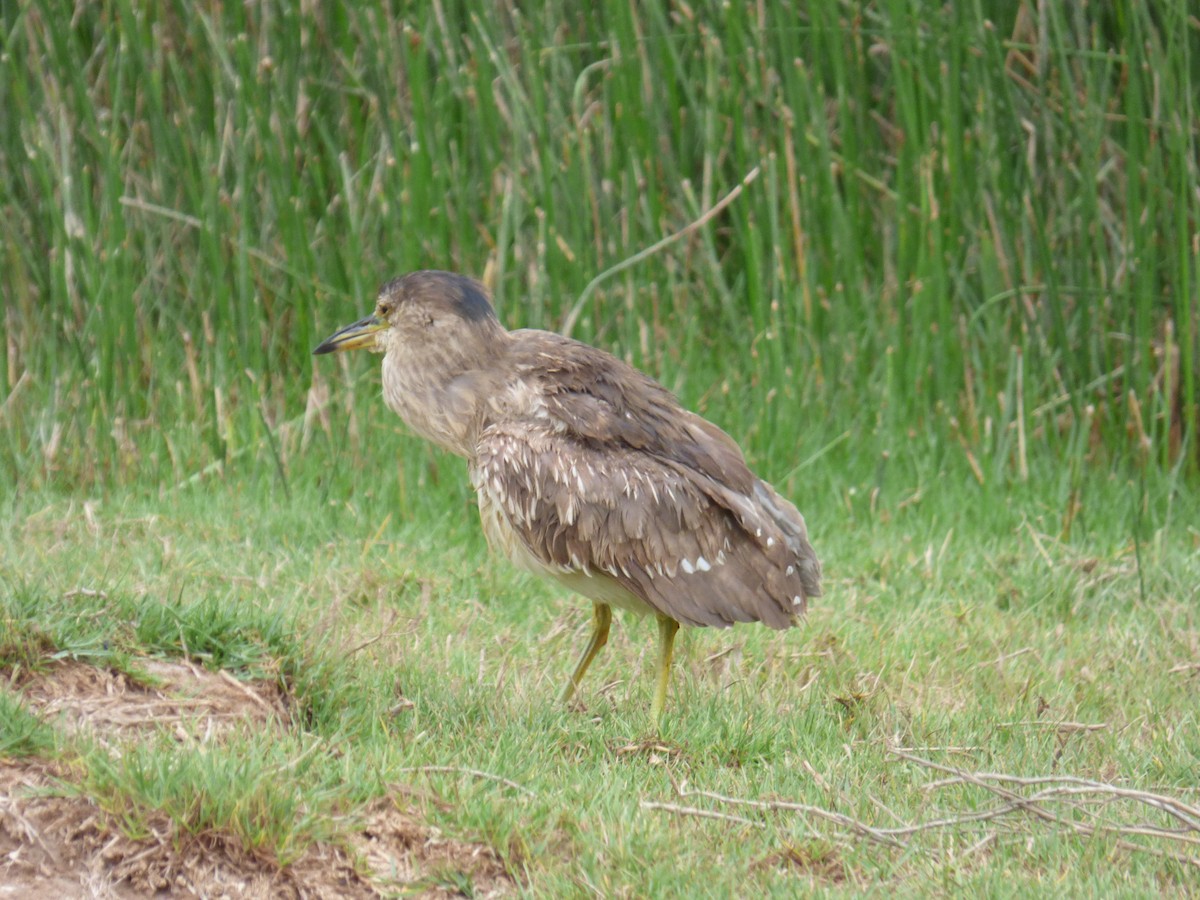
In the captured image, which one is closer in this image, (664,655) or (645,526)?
(645,526)

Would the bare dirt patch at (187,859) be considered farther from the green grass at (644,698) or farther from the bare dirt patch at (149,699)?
the bare dirt patch at (149,699)

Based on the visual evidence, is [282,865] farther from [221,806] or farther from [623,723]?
[623,723]

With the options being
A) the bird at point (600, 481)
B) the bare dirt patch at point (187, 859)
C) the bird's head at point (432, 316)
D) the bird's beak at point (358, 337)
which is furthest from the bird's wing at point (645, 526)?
the bare dirt patch at point (187, 859)

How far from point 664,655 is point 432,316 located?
1.41m

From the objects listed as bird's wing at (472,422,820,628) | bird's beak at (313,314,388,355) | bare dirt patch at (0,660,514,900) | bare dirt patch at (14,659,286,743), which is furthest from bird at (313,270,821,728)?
bare dirt patch at (0,660,514,900)

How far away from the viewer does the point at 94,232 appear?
811 cm

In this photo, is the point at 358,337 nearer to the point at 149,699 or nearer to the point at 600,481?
the point at 600,481

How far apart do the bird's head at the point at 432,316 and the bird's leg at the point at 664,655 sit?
3.66 feet

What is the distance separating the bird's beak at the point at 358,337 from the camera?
5754 mm

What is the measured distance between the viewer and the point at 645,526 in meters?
4.96

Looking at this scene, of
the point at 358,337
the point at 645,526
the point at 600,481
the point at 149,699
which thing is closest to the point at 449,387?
the point at 358,337

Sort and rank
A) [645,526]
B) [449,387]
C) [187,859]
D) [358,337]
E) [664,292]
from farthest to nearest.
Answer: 1. [664,292]
2. [358,337]
3. [449,387]
4. [645,526]
5. [187,859]

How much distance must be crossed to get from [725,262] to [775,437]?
165cm

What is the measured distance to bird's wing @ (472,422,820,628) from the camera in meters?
4.95
